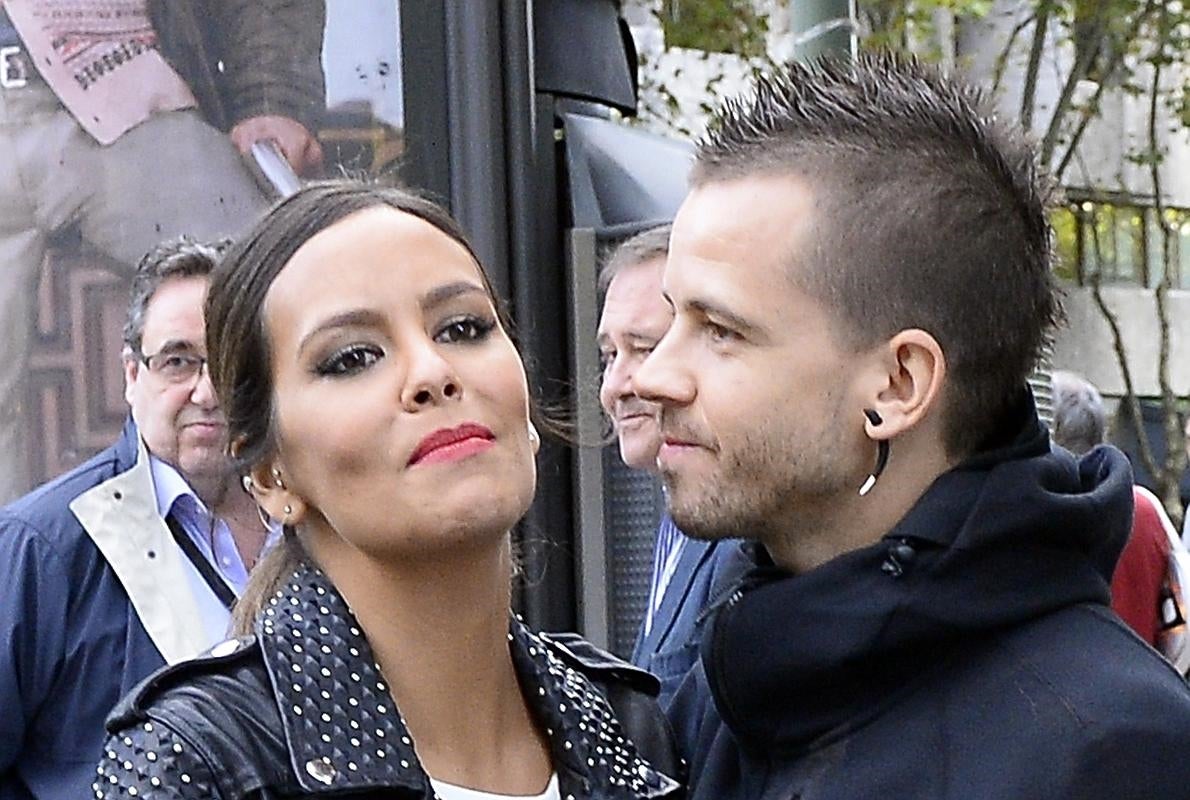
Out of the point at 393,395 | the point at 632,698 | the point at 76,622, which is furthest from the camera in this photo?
the point at 76,622

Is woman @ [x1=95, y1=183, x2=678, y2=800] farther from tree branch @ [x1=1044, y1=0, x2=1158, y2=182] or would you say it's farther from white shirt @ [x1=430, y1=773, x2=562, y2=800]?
tree branch @ [x1=1044, y1=0, x2=1158, y2=182]

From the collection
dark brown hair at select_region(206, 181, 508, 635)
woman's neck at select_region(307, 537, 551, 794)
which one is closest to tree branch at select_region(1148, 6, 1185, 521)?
dark brown hair at select_region(206, 181, 508, 635)

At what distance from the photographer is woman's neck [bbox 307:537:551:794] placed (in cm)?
244

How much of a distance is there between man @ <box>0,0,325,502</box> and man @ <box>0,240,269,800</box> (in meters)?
0.62

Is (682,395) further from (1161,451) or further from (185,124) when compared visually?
(1161,451)

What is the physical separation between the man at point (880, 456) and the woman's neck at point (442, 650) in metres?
0.25

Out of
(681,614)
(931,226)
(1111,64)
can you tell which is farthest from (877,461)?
(1111,64)

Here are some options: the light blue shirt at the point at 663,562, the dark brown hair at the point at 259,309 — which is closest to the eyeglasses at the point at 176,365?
the light blue shirt at the point at 663,562

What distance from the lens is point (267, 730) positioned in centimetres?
225

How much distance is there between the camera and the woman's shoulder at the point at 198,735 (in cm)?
215

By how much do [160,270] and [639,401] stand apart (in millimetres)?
1061

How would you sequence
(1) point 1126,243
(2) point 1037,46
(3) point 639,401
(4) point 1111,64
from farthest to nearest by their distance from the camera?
(1) point 1126,243 → (4) point 1111,64 → (2) point 1037,46 → (3) point 639,401

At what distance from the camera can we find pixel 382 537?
7.86 feet

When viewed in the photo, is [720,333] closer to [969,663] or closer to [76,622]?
[969,663]
